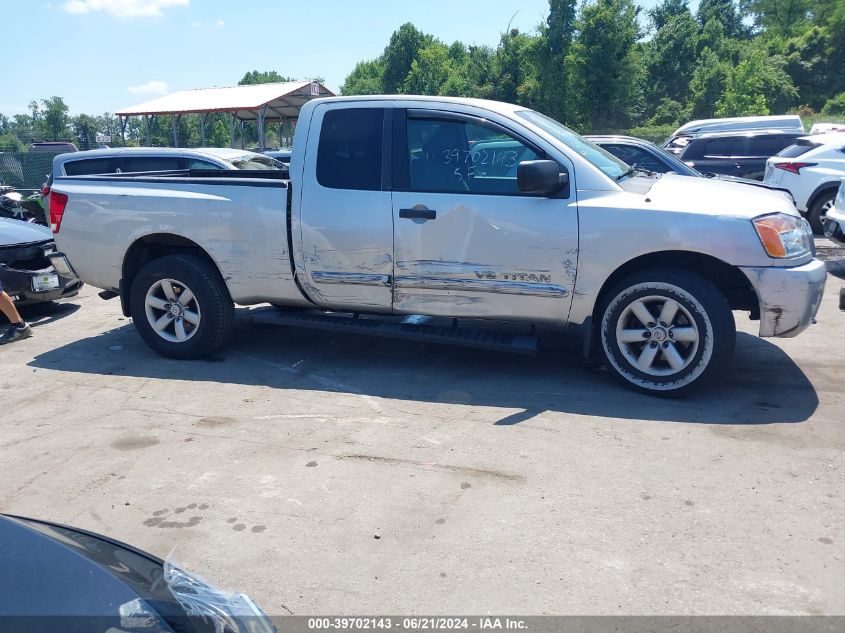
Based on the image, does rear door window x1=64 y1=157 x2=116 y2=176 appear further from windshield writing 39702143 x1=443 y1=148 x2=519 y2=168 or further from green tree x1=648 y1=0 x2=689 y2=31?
green tree x1=648 y1=0 x2=689 y2=31

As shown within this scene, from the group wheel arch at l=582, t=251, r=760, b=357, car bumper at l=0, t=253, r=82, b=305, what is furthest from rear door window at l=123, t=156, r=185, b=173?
wheel arch at l=582, t=251, r=760, b=357

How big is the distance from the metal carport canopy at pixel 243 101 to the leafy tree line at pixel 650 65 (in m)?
15.9

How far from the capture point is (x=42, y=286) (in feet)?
26.4

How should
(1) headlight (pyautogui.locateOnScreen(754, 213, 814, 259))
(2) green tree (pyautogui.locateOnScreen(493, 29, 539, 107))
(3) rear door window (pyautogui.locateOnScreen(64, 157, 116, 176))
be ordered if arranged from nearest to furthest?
(1) headlight (pyautogui.locateOnScreen(754, 213, 814, 259)) → (3) rear door window (pyautogui.locateOnScreen(64, 157, 116, 176)) → (2) green tree (pyautogui.locateOnScreen(493, 29, 539, 107))

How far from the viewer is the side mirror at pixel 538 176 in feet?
16.5

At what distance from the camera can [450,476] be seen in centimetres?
413

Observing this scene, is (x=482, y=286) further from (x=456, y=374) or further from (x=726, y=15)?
(x=726, y=15)

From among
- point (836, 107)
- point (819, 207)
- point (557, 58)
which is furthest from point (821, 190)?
point (836, 107)

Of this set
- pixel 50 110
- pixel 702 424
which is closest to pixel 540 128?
pixel 702 424

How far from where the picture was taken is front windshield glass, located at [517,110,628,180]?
17.9 feet

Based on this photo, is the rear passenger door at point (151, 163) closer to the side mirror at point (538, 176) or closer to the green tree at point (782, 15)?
the side mirror at point (538, 176)

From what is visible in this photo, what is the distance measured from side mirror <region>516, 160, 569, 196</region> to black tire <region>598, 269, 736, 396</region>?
0.84m

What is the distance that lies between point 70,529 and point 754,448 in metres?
3.62

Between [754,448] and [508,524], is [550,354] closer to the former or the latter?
[754,448]
